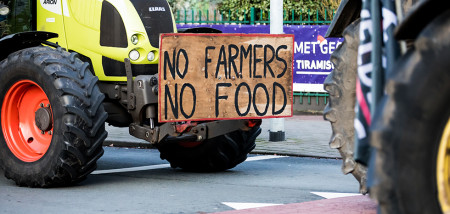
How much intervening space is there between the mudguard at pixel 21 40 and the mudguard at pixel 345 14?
2.85m

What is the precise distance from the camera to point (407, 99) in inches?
116

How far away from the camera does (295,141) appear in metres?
12.9

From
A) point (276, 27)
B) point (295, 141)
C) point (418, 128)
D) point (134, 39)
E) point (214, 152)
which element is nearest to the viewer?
point (418, 128)

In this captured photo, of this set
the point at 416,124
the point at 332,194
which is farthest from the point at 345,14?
the point at 416,124

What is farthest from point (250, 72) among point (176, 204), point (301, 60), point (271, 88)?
point (301, 60)

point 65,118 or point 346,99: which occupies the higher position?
point 346,99

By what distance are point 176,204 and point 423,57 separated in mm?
4389

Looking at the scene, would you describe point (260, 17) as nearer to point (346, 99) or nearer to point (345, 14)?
point (345, 14)

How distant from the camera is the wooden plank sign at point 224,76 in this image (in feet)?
26.4

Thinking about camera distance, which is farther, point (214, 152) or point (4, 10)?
point (214, 152)

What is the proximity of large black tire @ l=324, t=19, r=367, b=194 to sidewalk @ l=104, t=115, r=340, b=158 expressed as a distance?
5138mm

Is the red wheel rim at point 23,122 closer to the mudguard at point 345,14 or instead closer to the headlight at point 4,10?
the headlight at point 4,10

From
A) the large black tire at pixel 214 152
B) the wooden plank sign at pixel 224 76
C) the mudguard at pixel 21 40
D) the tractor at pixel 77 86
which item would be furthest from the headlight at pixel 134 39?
the large black tire at pixel 214 152

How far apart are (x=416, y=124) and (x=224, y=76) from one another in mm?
5380
